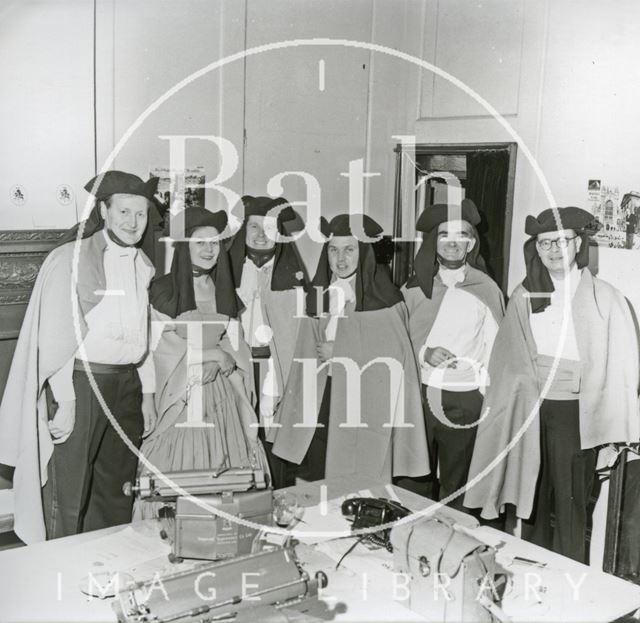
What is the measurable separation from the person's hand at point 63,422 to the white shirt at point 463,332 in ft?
6.23

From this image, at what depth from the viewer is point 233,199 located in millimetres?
4652

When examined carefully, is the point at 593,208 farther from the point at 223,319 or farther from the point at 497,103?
the point at 223,319

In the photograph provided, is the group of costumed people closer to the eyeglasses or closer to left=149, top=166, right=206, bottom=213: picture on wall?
the eyeglasses

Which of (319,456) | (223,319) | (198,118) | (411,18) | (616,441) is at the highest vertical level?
(411,18)

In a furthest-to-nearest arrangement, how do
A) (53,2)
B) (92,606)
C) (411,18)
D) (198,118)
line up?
1. (411,18)
2. (198,118)
3. (53,2)
4. (92,606)

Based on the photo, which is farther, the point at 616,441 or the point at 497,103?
the point at 497,103

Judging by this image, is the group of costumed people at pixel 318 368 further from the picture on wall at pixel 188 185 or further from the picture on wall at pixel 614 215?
the picture on wall at pixel 188 185

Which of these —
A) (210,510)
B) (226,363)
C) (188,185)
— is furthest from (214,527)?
(188,185)

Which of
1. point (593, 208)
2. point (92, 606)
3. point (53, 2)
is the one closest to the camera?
point (92, 606)

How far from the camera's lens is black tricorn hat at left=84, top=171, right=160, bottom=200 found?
3.86m

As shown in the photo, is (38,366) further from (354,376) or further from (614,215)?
(614,215)

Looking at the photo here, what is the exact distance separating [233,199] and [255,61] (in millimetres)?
819

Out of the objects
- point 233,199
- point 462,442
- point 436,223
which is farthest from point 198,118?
point 462,442

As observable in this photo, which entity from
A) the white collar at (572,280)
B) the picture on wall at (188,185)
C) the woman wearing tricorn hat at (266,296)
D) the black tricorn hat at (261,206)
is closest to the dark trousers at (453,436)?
the white collar at (572,280)
